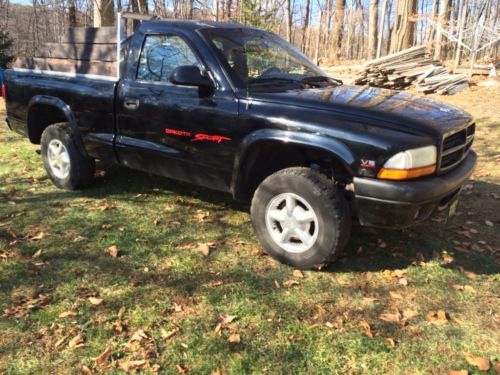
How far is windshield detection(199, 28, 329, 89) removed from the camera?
402 centimetres

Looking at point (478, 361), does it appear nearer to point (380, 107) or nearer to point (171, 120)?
point (380, 107)

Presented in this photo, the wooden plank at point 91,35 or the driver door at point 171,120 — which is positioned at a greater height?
the wooden plank at point 91,35

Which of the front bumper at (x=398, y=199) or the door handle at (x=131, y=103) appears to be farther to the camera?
the door handle at (x=131, y=103)

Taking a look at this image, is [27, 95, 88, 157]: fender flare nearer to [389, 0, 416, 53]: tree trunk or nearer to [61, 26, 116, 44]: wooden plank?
[61, 26, 116, 44]: wooden plank

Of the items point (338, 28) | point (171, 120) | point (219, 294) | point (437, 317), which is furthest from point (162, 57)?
point (338, 28)

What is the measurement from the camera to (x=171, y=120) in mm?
4203

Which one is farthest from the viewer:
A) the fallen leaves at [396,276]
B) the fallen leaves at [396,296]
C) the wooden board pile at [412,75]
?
the wooden board pile at [412,75]

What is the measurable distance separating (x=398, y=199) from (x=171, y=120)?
2.12 meters

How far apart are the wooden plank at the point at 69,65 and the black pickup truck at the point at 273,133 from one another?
133mm

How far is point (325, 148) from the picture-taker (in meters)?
3.35

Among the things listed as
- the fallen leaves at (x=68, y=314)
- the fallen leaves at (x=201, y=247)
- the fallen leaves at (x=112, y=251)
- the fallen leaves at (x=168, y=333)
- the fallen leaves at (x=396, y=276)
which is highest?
the fallen leaves at (x=201, y=247)

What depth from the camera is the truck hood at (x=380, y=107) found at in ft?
10.9

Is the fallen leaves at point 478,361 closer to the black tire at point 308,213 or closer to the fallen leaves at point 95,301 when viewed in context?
the black tire at point 308,213

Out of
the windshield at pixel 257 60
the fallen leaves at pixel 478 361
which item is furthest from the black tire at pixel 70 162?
the fallen leaves at pixel 478 361
